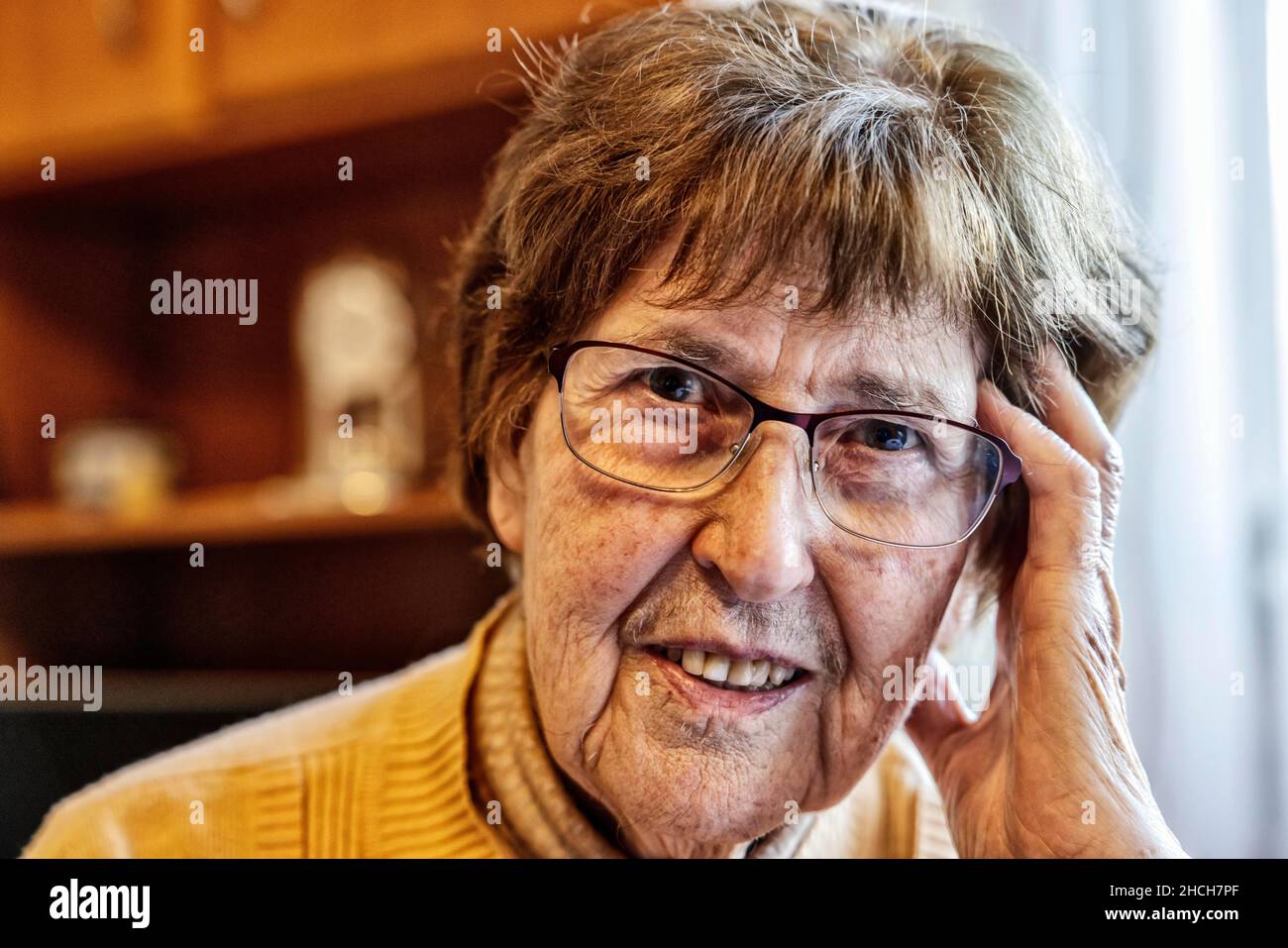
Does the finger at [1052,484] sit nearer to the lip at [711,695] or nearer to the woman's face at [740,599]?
the woman's face at [740,599]

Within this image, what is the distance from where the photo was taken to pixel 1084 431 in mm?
857

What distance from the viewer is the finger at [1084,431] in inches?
33.6

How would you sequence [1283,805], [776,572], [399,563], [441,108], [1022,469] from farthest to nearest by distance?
[399,563] → [441,108] → [1283,805] → [1022,469] → [776,572]

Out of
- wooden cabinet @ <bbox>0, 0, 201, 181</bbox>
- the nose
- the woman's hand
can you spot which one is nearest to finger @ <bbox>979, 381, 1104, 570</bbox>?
the woman's hand

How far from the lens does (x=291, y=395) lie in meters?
1.86

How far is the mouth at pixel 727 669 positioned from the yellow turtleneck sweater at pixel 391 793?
0.62ft

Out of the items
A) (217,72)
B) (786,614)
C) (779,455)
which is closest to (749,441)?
(779,455)

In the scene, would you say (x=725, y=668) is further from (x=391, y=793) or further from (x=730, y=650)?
(x=391, y=793)

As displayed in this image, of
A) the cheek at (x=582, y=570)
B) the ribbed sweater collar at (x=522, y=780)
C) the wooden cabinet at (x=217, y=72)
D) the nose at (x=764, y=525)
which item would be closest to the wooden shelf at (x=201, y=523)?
the wooden cabinet at (x=217, y=72)

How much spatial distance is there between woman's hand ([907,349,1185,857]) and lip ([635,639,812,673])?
20 centimetres
